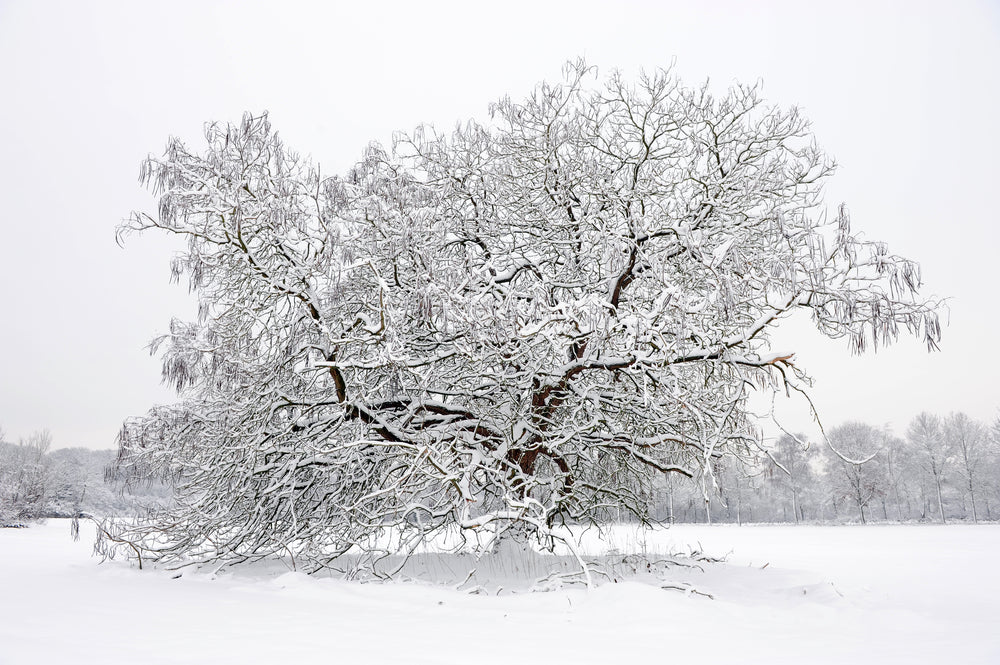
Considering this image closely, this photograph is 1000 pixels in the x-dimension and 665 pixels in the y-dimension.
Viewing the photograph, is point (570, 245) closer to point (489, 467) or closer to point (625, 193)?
point (625, 193)

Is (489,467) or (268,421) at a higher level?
(268,421)

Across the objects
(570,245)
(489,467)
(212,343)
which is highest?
(570,245)

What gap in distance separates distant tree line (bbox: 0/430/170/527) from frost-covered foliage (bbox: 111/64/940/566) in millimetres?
11172

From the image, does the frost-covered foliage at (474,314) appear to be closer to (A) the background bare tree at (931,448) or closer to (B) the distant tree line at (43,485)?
(B) the distant tree line at (43,485)

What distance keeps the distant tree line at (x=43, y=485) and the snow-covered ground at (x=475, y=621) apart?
12.7 metres

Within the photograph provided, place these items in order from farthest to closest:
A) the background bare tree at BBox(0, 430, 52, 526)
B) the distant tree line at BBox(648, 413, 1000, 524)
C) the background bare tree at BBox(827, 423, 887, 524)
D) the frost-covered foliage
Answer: the distant tree line at BBox(648, 413, 1000, 524) → the background bare tree at BBox(827, 423, 887, 524) → the background bare tree at BBox(0, 430, 52, 526) → the frost-covered foliage

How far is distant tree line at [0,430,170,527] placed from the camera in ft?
85.9

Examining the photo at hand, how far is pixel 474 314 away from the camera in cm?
654

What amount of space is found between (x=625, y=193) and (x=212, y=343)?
577cm

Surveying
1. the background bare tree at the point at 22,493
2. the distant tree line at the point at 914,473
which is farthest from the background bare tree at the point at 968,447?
the background bare tree at the point at 22,493

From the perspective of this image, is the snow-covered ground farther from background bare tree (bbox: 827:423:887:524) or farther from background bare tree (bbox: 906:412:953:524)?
background bare tree (bbox: 906:412:953:524)

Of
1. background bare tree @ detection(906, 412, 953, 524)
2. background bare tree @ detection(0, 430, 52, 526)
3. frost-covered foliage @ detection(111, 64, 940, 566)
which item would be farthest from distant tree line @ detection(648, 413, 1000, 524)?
background bare tree @ detection(0, 430, 52, 526)

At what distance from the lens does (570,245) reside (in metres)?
8.17

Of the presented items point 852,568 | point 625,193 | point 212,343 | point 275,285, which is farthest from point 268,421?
point 852,568
